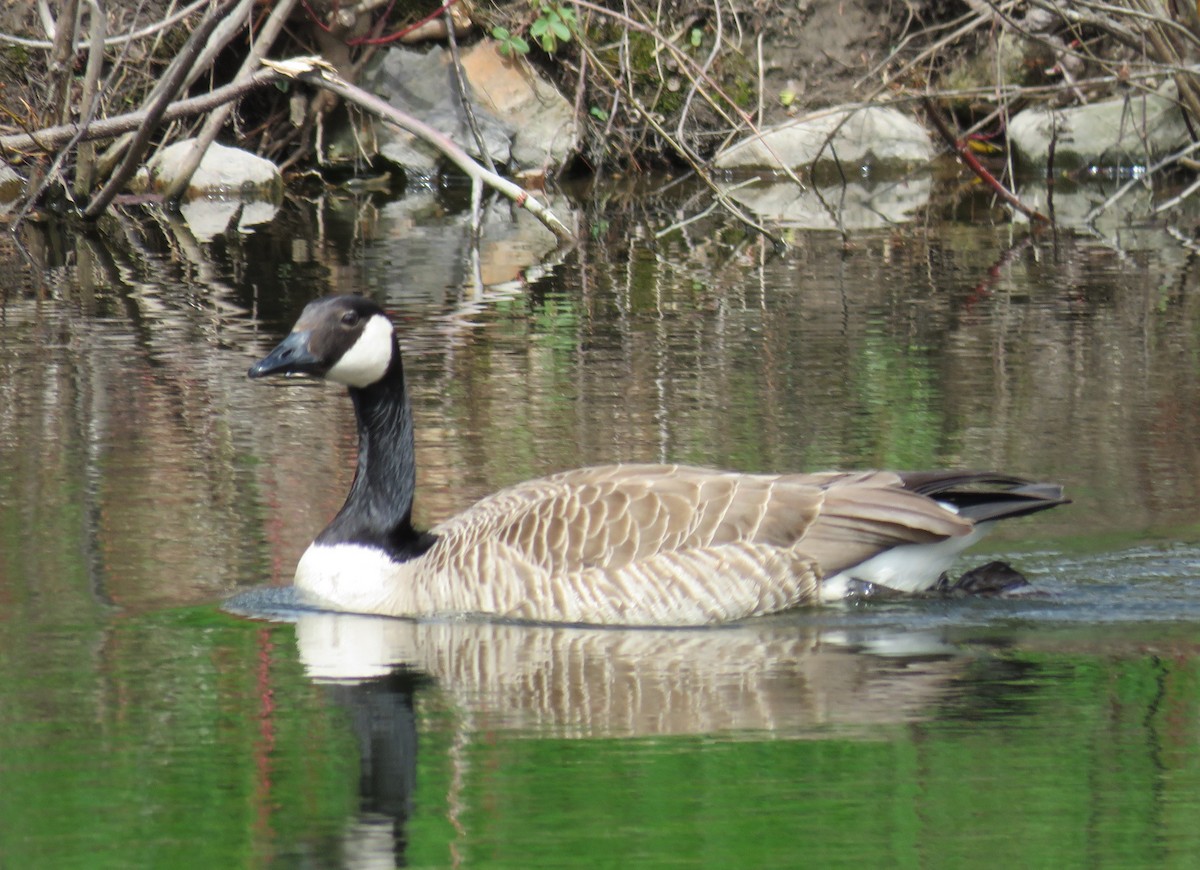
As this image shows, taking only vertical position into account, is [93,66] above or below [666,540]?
above

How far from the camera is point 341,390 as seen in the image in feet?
34.8

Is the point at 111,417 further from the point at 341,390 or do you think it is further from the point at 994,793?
the point at 994,793

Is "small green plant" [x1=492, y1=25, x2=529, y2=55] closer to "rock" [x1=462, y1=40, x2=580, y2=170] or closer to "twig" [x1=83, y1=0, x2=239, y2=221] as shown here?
"rock" [x1=462, y1=40, x2=580, y2=170]

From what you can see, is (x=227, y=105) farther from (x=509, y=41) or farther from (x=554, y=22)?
(x=509, y=41)

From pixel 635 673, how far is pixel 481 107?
16.7 m

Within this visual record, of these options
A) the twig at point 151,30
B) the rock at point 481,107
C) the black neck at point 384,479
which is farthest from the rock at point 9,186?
the black neck at point 384,479

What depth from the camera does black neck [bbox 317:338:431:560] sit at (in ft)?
23.0

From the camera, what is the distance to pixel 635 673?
5953 millimetres

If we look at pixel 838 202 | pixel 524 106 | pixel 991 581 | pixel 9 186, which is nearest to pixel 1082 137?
pixel 838 202

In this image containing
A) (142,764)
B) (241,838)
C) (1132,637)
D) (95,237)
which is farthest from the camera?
(95,237)

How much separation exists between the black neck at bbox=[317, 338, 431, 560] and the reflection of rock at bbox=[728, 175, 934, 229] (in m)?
10.8

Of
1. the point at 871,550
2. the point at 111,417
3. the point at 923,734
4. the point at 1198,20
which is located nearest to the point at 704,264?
the point at 1198,20

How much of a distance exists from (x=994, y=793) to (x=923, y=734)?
503 millimetres

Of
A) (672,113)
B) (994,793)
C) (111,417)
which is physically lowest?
(994,793)
